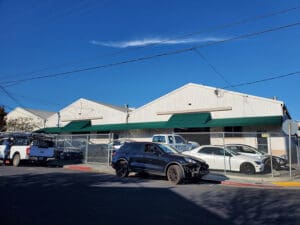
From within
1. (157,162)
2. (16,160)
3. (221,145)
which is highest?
(221,145)

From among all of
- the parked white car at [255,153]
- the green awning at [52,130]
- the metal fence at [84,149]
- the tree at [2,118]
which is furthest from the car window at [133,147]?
the tree at [2,118]

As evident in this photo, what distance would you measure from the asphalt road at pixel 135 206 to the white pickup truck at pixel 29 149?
816 cm

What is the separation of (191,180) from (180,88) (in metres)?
17.2

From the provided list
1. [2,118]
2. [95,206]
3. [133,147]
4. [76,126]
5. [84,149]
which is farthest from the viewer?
[2,118]

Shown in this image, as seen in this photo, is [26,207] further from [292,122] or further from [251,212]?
[292,122]

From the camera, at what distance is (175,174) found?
513 inches

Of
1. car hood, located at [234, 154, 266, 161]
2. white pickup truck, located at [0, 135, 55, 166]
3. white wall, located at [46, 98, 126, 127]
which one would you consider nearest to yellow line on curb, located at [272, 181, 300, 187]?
car hood, located at [234, 154, 266, 161]

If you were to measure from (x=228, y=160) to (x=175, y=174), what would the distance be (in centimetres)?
440

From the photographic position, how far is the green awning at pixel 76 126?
36375 millimetres

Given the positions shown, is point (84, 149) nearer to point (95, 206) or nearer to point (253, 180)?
point (253, 180)

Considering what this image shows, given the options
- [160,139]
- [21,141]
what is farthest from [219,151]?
[21,141]

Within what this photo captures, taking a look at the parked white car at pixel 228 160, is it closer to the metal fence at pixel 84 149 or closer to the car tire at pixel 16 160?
the metal fence at pixel 84 149

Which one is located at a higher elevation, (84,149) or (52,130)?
(52,130)

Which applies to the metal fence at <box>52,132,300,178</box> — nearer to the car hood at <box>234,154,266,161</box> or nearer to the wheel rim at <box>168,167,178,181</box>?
the car hood at <box>234,154,266,161</box>
